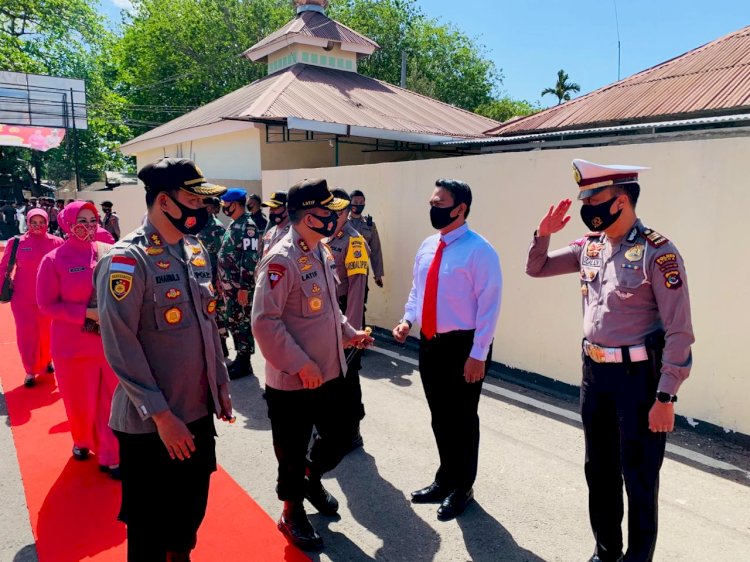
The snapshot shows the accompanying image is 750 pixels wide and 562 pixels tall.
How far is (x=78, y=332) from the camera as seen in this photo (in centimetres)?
369

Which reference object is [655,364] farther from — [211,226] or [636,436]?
[211,226]

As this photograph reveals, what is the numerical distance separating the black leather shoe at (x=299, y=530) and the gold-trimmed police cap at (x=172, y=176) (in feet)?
5.99

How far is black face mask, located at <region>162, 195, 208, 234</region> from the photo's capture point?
2260 mm

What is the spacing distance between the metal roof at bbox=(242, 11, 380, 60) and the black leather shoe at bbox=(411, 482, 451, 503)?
50.1 feet

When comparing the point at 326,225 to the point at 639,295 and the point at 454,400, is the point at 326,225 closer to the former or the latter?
the point at 454,400

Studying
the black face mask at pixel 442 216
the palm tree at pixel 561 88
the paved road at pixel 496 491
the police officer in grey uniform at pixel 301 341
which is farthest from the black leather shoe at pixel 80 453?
the palm tree at pixel 561 88

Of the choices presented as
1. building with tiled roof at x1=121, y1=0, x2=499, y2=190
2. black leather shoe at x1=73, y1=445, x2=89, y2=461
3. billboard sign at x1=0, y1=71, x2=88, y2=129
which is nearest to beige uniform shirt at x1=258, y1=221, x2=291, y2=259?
black leather shoe at x1=73, y1=445, x2=89, y2=461

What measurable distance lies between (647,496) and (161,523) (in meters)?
2.13

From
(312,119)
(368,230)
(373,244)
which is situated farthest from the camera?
(312,119)

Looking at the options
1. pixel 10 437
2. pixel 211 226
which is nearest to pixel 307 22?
pixel 211 226

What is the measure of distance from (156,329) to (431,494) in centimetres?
213

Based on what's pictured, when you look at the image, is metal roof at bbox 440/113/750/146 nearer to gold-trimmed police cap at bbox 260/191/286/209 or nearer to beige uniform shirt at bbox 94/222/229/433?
gold-trimmed police cap at bbox 260/191/286/209

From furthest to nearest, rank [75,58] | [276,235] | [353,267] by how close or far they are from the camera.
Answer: [75,58], [276,235], [353,267]

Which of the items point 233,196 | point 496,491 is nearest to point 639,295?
point 496,491
